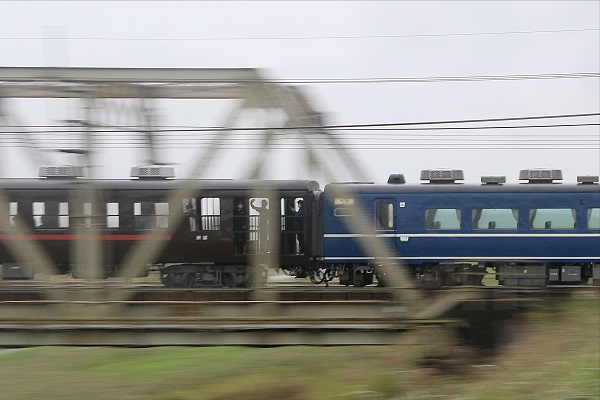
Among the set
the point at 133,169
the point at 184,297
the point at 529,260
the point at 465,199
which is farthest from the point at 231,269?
the point at 529,260

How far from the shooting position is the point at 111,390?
9578 mm

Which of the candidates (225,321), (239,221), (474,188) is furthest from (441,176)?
(225,321)

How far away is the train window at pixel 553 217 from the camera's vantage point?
18.9 metres

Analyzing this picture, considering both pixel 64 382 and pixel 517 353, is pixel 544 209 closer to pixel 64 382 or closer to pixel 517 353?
pixel 517 353

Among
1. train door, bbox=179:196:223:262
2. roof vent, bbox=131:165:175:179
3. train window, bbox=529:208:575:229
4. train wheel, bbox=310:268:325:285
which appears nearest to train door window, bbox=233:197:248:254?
train door, bbox=179:196:223:262

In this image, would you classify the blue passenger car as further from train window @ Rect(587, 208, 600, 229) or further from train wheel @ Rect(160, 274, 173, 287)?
train wheel @ Rect(160, 274, 173, 287)

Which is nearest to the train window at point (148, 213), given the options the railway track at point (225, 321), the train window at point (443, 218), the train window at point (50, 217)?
the train window at point (50, 217)

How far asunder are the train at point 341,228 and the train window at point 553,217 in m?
0.03

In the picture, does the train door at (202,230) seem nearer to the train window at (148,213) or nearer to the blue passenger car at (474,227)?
the train window at (148,213)

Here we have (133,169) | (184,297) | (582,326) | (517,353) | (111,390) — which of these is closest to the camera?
(111,390)

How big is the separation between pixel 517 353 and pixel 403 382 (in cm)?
292

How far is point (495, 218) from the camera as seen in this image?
19.0 m

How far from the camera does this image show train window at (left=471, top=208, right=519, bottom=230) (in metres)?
18.9

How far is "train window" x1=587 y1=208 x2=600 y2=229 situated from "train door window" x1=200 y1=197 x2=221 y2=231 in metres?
10.2
